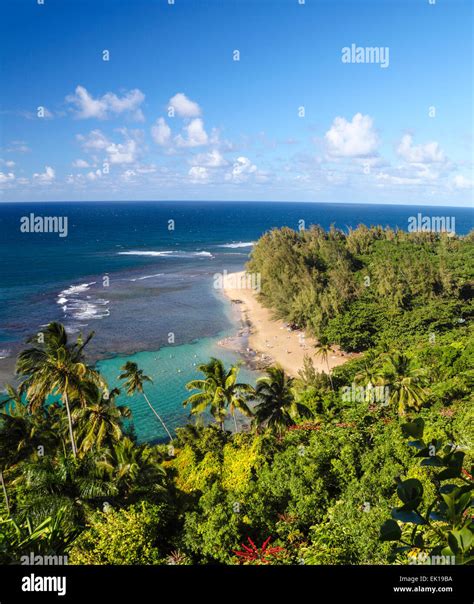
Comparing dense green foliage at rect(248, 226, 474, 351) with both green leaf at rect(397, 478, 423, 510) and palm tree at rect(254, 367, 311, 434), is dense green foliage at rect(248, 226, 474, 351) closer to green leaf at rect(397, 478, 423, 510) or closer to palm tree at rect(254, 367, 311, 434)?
palm tree at rect(254, 367, 311, 434)

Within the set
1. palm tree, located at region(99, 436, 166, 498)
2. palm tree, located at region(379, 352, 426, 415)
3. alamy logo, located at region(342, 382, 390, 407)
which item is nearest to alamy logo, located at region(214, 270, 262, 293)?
alamy logo, located at region(342, 382, 390, 407)

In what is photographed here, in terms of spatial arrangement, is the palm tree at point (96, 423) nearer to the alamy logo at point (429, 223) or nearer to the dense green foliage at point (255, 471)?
the dense green foliage at point (255, 471)

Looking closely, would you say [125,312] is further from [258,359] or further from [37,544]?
[37,544]

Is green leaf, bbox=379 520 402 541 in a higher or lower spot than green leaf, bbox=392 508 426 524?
lower

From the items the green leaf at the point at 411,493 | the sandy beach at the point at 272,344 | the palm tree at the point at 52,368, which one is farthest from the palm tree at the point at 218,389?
the green leaf at the point at 411,493

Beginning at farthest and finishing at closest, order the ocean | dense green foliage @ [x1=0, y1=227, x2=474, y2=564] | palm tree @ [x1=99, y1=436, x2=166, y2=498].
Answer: the ocean → palm tree @ [x1=99, y1=436, x2=166, y2=498] → dense green foliage @ [x1=0, y1=227, x2=474, y2=564]

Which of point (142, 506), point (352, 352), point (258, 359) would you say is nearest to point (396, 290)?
point (352, 352)
